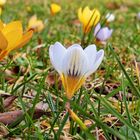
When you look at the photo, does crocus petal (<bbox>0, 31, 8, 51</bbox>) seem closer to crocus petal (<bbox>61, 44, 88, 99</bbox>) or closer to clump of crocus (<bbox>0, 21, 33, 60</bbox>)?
clump of crocus (<bbox>0, 21, 33, 60</bbox>)

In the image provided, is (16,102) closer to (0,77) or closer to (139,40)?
(0,77)

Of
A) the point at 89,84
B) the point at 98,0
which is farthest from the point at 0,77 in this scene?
the point at 98,0

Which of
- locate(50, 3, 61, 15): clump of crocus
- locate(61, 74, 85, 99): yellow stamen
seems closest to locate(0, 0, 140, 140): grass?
locate(61, 74, 85, 99): yellow stamen

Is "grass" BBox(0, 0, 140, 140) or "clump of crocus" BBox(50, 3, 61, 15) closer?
"grass" BBox(0, 0, 140, 140)

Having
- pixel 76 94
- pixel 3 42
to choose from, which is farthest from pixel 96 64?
pixel 76 94

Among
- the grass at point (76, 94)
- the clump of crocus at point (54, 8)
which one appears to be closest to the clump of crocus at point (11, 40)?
the grass at point (76, 94)

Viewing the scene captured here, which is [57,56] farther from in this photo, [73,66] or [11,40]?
[11,40]
